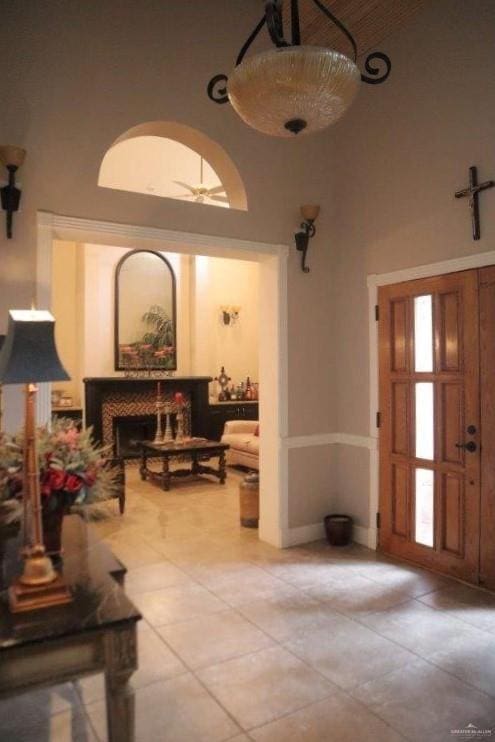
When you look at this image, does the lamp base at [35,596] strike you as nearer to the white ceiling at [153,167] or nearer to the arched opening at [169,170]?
the arched opening at [169,170]

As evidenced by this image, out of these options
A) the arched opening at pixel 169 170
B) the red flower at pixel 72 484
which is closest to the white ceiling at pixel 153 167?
the arched opening at pixel 169 170

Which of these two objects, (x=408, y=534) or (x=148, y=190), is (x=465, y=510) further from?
(x=148, y=190)

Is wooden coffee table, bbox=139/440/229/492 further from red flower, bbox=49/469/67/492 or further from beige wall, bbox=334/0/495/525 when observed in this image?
red flower, bbox=49/469/67/492

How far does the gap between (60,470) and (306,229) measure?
128 inches

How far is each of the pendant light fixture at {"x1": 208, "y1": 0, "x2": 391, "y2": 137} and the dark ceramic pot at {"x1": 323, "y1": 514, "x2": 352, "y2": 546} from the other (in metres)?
3.29

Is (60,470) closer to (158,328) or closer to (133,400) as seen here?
(133,400)

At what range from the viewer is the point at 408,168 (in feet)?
13.2

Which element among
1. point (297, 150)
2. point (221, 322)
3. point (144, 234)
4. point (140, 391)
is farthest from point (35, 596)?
point (221, 322)

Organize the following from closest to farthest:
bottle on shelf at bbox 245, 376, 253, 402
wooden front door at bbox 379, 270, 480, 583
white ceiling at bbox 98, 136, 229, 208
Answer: wooden front door at bbox 379, 270, 480, 583 → white ceiling at bbox 98, 136, 229, 208 → bottle on shelf at bbox 245, 376, 253, 402

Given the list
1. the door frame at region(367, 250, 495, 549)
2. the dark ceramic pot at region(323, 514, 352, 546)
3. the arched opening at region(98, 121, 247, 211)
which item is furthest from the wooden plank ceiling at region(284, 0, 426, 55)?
the dark ceramic pot at region(323, 514, 352, 546)

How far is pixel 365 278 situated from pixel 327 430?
135 cm

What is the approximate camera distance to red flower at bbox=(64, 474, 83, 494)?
180cm

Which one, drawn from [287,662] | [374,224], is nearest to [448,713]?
[287,662]

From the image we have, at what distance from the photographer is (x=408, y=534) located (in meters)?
4.01
